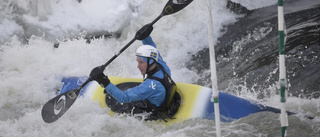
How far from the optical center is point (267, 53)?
18.5 ft

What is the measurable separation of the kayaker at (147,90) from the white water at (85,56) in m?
0.16

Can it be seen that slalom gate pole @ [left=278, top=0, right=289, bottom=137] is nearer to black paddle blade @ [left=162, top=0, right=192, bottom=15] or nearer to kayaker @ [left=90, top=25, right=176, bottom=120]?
kayaker @ [left=90, top=25, right=176, bottom=120]

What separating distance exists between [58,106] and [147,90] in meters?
1.07

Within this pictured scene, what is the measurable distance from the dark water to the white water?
30cm

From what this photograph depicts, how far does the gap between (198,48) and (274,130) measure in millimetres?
3836

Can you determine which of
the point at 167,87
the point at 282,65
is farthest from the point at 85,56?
the point at 282,65

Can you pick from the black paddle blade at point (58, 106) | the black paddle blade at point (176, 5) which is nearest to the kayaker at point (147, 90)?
the black paddle blade at point (58, 106)

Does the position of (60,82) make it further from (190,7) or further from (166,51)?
(190,7)

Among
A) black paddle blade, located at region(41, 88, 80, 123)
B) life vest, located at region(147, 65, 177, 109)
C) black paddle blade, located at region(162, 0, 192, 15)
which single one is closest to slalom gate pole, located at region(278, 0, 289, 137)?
life vest, located at region(147, 65, 177, 109)

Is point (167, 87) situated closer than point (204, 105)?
Yes

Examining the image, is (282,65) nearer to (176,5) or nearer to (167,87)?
(167,87)

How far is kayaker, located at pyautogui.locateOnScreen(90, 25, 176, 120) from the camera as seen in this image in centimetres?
346

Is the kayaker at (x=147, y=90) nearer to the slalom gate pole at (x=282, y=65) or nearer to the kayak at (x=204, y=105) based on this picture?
the kayak at (x=204, y=105)

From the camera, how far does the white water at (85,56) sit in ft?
12.4
